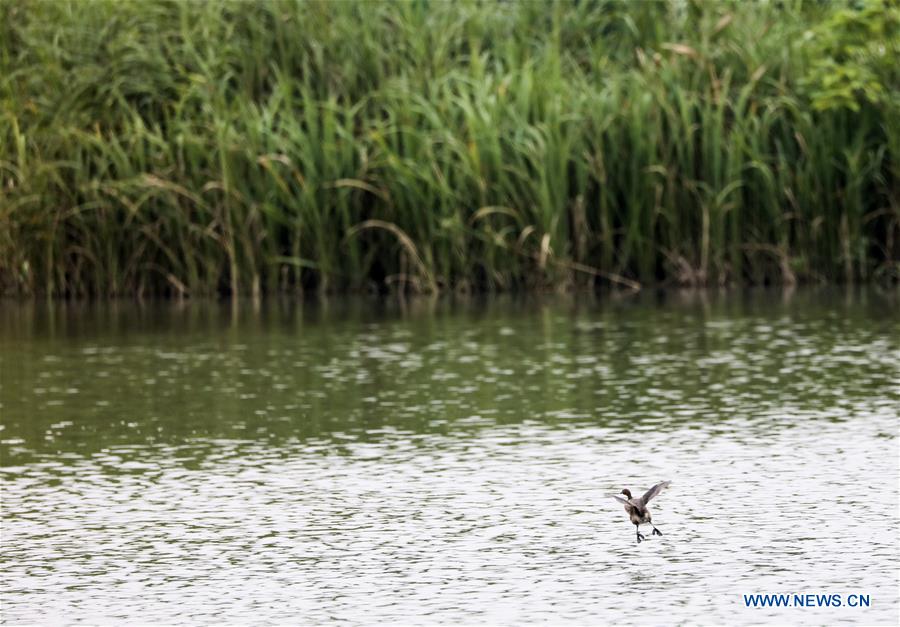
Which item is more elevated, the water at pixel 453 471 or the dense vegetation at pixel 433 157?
the dense vegetation at pixel 433 157

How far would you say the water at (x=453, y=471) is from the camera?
6.36 m

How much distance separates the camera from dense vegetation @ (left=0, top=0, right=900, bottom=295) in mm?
19016

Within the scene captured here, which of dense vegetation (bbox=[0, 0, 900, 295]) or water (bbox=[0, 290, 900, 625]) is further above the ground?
dense vegetation (bbox=[0, 0, 900, 295])

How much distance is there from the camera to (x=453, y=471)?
875 centimetres

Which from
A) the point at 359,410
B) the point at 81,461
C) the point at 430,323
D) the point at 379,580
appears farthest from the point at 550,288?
the point at 379,580

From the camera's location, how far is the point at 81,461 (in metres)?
9.41

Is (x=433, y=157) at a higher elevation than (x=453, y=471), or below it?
higher

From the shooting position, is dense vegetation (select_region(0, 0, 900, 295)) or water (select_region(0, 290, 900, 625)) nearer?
water (select_region(0, 290, 900, 625))

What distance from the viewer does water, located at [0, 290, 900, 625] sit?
250 inches

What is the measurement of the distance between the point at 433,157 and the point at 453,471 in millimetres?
10547

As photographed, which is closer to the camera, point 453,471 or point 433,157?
point 453,471

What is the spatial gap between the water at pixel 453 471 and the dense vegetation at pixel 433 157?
3.12 meters

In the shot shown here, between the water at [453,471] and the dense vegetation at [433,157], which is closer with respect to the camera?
the water at [453,471]

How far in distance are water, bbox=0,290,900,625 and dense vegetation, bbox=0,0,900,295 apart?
3121mm
